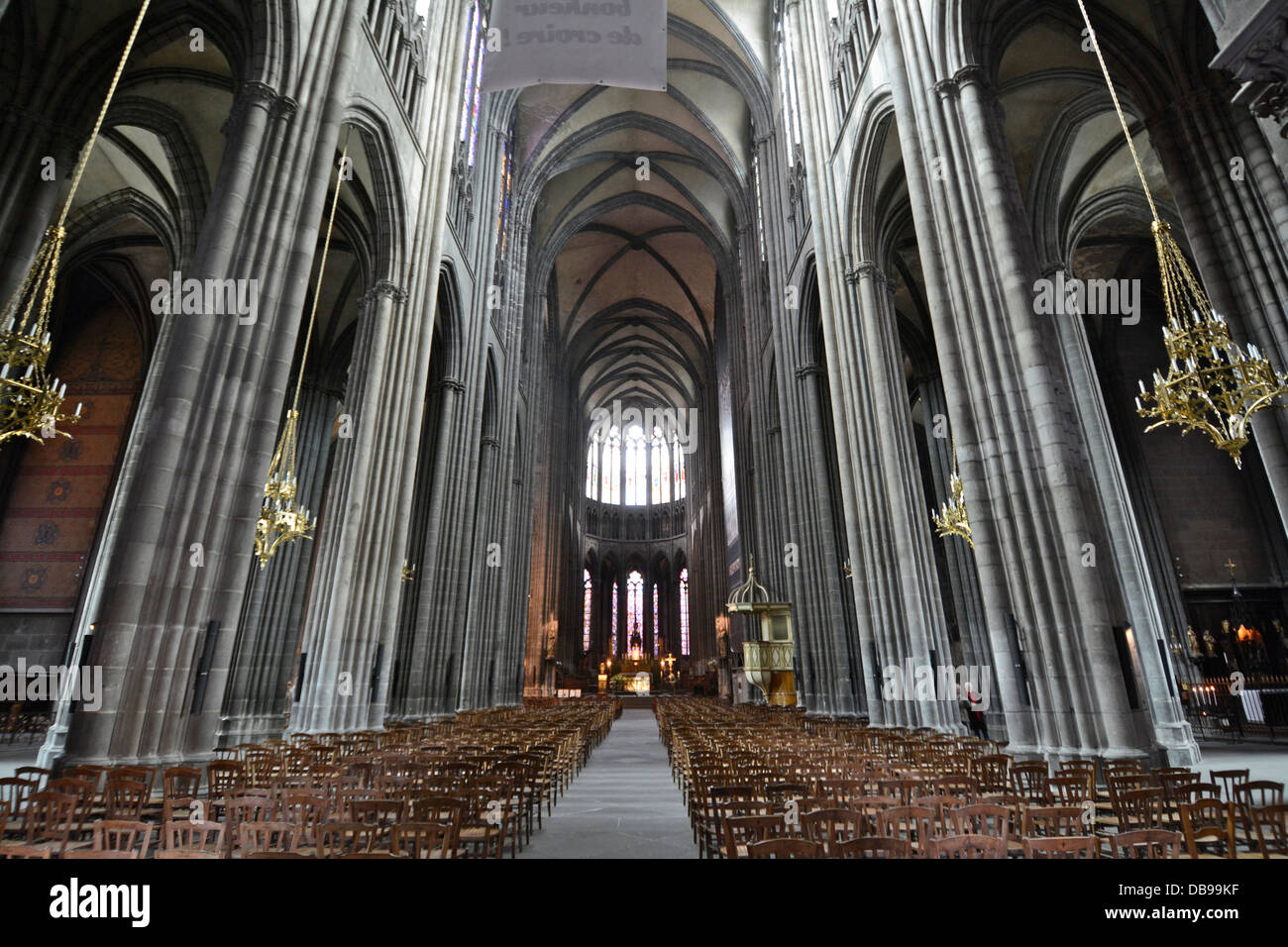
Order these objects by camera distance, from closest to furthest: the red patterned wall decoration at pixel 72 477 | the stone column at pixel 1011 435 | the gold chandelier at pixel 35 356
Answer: the gold chandelier at pixel 35 356, the stone column at pixel 1011 435, the red patterned wall decoration at pixel 72 477

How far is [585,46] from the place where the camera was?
12.0 metres

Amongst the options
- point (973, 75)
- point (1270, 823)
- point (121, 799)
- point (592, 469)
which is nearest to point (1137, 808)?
point (1270, 823)

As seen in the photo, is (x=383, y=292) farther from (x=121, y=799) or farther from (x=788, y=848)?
(x=788, y=848)

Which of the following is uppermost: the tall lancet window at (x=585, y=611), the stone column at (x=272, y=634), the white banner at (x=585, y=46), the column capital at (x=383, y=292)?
the white banner at (x=585, y=46)

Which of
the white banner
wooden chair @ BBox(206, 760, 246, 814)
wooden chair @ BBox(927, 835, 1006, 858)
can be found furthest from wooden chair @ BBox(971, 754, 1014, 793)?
the white banner

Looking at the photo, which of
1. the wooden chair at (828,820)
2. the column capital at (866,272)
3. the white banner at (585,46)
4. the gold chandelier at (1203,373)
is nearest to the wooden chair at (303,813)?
the wooden chair at (828,820)

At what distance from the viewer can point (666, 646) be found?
46969mm

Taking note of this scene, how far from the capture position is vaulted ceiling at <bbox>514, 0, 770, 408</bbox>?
22.9 metres

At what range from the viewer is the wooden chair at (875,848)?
2570 millimetres

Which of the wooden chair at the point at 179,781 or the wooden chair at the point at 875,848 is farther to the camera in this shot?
the wooden chair at the point at 179,781

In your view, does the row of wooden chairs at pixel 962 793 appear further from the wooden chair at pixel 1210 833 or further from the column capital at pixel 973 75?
the column capital at pixel 973 75

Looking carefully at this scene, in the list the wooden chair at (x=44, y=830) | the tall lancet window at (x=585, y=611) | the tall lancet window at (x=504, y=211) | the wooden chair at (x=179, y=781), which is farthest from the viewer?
the tall lancet window at (x=585, y=611)

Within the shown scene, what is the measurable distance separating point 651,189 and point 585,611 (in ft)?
95.0

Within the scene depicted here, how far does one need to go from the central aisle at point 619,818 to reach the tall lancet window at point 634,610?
3588 centimetres
